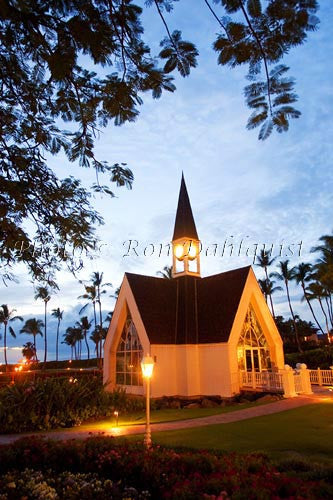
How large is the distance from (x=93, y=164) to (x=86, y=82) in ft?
4.27

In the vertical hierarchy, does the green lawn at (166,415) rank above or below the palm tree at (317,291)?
below

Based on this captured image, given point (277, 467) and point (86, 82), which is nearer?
point (86, 82)

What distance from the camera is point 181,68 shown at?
505 cm

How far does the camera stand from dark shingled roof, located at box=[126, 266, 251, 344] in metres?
22.9

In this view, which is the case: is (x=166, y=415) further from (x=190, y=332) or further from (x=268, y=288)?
(x=268, y=288)

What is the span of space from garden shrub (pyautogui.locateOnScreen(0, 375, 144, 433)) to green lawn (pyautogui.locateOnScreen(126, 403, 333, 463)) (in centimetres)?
492

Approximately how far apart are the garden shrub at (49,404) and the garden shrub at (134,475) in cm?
640

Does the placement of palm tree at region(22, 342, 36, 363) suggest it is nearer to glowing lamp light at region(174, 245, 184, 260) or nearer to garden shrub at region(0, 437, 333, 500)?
glowing lamp light at region(174, 245, 184, 260)

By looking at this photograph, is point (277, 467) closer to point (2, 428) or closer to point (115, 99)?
point (115, 99)

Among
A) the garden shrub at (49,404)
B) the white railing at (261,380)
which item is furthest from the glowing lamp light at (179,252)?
the garden shrub at (49,404)

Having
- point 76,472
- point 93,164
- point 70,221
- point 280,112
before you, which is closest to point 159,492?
point 76,472

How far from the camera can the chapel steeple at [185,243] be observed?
27641 mm

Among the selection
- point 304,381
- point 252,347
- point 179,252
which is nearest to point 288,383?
point 304,381

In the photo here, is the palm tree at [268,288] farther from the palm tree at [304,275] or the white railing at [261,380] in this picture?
the white railing at [261,380]
